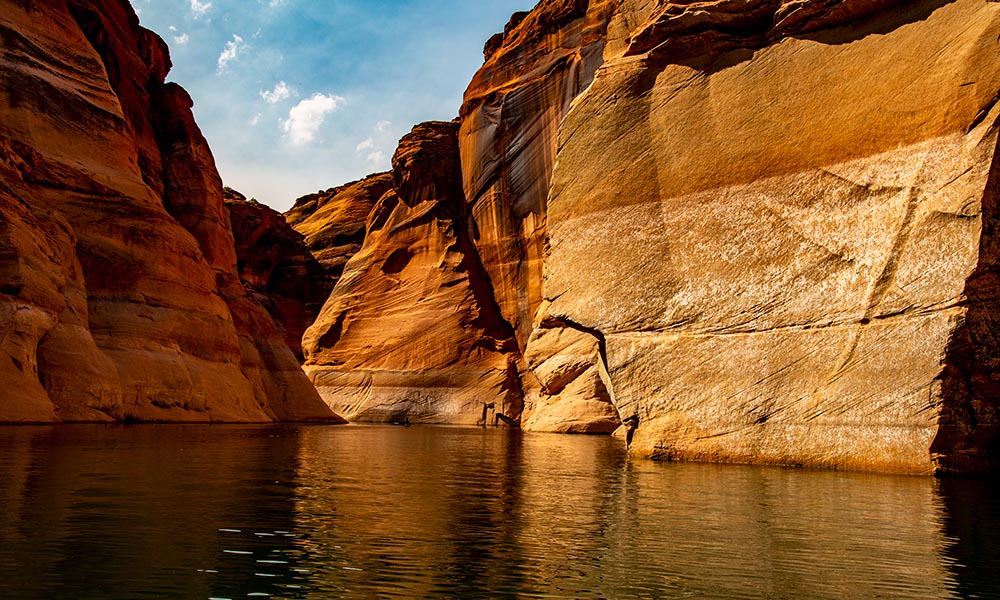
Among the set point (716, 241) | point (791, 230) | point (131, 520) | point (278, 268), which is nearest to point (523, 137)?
point (278, 268)

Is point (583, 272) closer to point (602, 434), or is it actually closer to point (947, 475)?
point (947, 475)

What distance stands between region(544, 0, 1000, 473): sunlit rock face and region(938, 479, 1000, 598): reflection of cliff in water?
1.47m

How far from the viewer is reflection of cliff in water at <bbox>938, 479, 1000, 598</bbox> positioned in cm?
457

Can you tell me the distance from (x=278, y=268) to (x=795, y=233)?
5301cm

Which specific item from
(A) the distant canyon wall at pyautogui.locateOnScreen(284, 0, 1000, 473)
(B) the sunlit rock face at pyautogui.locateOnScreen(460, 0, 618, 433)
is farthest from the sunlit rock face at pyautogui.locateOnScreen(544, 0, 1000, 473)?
(B) the sunlit rock face at pyautogui.locateOnScreen(460, 0, 618, 433)

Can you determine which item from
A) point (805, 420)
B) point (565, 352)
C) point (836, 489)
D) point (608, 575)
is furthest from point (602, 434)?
point (608, 575)

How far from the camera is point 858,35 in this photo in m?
12.8

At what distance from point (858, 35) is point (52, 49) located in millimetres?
26123

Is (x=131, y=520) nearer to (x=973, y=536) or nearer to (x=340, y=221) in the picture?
(x=973, y=536)

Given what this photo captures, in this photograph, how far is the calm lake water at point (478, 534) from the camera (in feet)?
14.0

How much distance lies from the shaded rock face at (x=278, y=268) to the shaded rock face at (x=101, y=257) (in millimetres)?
19241

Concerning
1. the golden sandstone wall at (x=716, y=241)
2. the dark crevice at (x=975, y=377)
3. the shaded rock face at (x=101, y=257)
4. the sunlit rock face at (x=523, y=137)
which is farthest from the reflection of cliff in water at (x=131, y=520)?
the sunlit rock face at (x=523, y=137)

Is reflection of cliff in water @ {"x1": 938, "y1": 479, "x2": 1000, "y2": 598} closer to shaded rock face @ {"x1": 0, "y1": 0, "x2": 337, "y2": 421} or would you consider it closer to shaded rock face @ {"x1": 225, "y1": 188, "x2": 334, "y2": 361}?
shaded rock face @ {"x1": 0, "y1": 0, "x2": 337, "y2": 421}

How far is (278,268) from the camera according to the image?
200 ft
